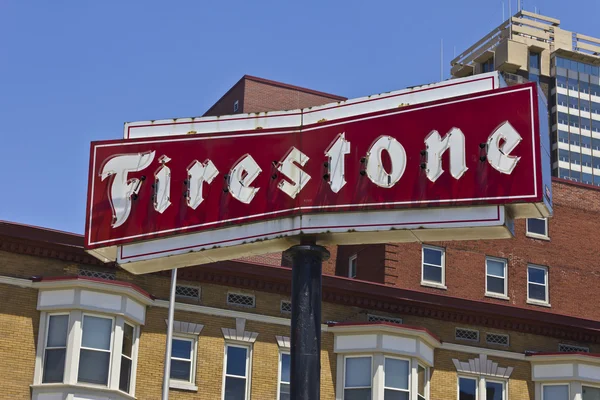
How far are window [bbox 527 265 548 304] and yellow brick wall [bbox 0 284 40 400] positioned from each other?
20637 millimetres

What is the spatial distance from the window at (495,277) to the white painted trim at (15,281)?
1864 cm

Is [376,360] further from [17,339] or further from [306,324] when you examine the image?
[306,324]

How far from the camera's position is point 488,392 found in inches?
1591

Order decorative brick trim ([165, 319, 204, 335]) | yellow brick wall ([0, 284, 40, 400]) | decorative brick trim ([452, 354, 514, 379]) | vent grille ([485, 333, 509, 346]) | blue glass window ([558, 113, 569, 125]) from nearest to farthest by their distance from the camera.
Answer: yellow brick wall ([0, 284, 40, 400]), decorative brick trim ([165, 319, 204, 335]), decorative brick trim ([452, 354, 514, 379]), vent grille ([485, 333, 509, 346]), blue glass window ([558, 113, 569, 125])

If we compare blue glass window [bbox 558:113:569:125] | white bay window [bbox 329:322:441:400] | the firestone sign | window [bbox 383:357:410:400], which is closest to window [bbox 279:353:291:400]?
white bay window [bbox 329:322:441:400]

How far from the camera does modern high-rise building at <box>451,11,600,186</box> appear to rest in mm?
155500

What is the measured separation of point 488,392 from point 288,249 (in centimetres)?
Result: 2634

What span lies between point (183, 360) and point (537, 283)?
16800 mm

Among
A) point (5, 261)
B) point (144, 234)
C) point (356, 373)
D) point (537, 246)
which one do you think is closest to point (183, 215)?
point (144, 234)

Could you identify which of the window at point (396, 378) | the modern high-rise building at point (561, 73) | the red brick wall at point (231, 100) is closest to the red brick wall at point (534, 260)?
the window at point (396, 378)

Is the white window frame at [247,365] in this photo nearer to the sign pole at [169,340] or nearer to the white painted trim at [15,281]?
the sign pole at [169,340]

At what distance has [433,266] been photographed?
44438mm

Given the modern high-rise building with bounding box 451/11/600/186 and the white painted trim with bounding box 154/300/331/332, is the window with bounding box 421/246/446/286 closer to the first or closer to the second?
the white painted trim with bounding box 154/300/331/332

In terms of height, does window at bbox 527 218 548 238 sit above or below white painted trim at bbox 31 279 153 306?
above
